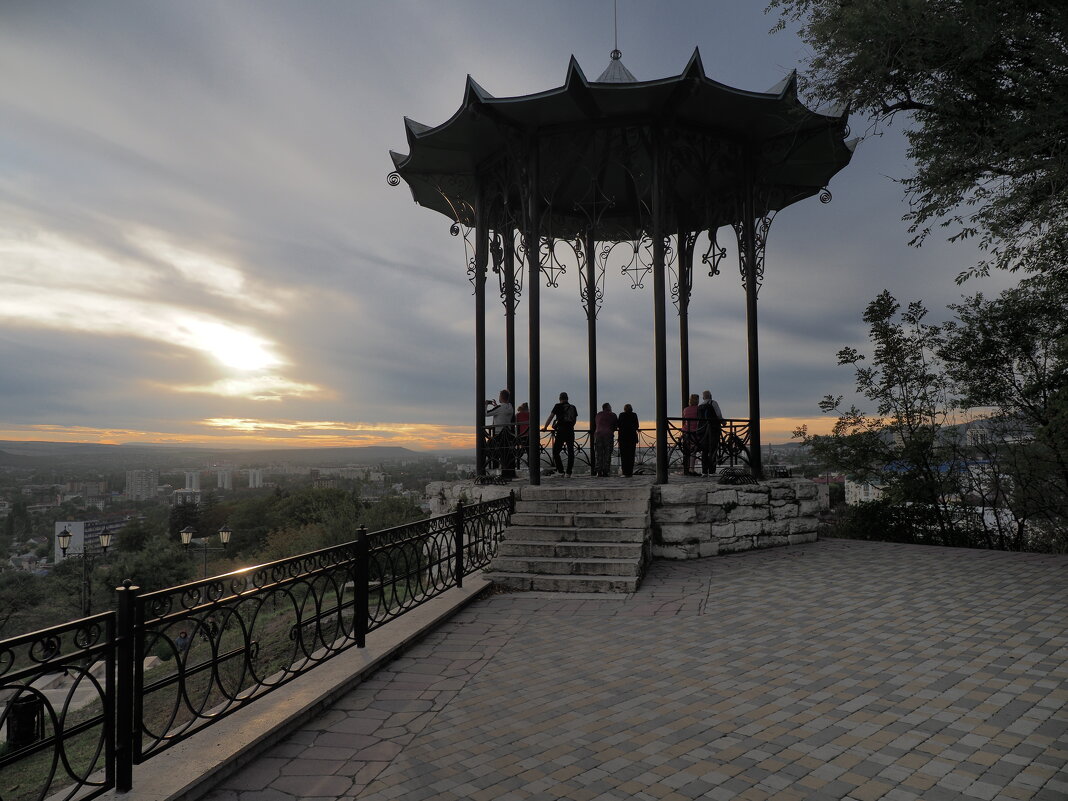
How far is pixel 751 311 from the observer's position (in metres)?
11.6

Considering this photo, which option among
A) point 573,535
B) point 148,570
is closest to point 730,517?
point 573,535

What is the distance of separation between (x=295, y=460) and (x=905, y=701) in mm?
106130

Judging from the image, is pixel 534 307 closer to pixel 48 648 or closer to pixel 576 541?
pixel 576 541

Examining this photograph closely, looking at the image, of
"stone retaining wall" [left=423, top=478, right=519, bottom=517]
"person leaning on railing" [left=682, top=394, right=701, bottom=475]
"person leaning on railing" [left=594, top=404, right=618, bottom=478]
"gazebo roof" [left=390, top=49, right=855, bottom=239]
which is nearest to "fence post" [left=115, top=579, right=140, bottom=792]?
"stone retaining wall" [left=423, top=478, right=519, bottom=517]

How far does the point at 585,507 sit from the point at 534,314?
10.9 ft

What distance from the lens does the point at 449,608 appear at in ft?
21.9

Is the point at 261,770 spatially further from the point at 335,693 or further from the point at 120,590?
the point at 120,590

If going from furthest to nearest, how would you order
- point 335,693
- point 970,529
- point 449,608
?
point 970,529 → point 449,608 → point 335,693

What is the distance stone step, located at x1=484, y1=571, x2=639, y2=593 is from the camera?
24.8ft

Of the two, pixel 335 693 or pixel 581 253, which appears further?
pixel 581 253

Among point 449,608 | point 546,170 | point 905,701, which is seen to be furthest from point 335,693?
point 546,170

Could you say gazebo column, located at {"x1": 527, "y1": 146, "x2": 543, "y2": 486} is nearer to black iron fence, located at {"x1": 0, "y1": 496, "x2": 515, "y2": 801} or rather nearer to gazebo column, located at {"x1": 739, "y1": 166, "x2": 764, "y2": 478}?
black iron fence, located at {"x1": 0, "y1": 496, "x2": 515, "y2": 801}

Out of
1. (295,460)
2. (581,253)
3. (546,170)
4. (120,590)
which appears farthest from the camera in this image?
(295,460)

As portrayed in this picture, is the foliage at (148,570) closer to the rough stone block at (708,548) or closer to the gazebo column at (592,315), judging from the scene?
the gazebo column at (592,315)
